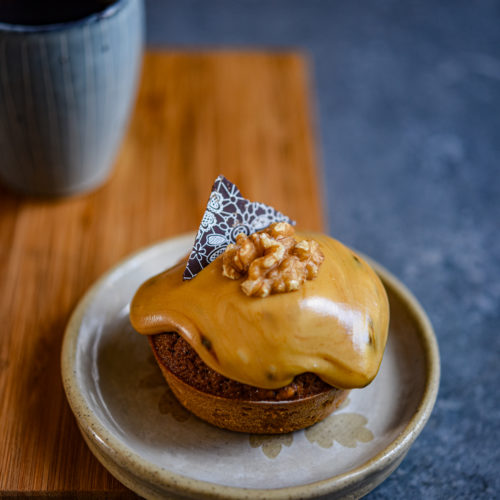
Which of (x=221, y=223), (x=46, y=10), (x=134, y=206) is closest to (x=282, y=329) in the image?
(x=221, y=223)

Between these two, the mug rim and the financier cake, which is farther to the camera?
the mug rim

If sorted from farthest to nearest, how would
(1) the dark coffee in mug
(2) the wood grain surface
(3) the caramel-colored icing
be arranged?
(1) the dark coffee in mug → (2) the wood grain surface → (3) the caramel-colored icing

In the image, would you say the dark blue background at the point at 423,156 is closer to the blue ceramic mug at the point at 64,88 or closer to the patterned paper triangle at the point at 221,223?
the patterned paper triangle at the point at 221,223

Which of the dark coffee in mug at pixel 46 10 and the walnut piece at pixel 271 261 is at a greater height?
the dark coffee in mug at pixel 46 10

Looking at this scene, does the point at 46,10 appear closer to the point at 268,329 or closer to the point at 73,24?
the point at 73,24

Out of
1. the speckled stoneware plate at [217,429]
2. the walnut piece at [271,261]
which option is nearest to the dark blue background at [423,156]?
the speckled stoneware plate at [217,429]

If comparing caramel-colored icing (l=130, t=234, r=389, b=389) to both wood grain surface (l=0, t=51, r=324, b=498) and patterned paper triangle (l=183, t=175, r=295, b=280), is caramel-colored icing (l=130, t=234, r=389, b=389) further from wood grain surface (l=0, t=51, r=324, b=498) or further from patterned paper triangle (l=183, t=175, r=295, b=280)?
wood grain surface (l=0, t=51, r=324, b=498)

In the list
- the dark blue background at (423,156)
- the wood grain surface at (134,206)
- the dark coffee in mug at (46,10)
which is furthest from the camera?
the dark coffee in mug at (46,10)

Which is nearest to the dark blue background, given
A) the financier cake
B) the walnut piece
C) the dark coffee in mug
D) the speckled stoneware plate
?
the speckled stoneware plate
